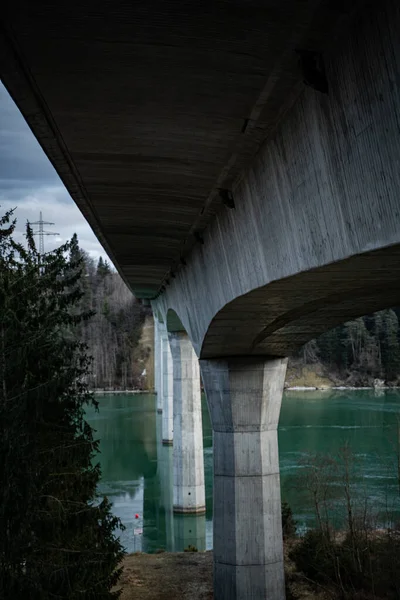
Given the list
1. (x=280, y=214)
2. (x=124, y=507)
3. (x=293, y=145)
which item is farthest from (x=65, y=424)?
(x=124, y=507)

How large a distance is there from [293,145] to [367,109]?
1.82 metres

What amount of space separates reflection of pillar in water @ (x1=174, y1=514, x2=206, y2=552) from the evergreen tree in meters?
10.8

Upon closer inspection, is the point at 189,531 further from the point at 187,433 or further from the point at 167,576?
the point at 167,576

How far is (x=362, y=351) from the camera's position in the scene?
355ft

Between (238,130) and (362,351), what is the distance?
10419cm

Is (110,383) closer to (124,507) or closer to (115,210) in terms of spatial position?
(124,507)

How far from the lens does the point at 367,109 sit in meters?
5.15

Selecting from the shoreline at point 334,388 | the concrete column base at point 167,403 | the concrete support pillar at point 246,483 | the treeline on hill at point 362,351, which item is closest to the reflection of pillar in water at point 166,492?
the concrete column base at point 167,403

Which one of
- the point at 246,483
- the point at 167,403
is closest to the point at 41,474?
the point at 246,483

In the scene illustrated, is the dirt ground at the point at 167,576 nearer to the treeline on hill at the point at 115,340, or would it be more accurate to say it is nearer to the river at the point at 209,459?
the river at the point at 209,459

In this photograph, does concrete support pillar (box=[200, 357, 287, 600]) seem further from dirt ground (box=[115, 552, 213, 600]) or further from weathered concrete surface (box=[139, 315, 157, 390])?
weathered concrete surface (box=[139, 315, 157, 390])

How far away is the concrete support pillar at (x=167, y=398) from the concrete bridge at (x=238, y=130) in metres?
37.6

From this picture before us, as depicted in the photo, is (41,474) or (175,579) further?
(175,579)

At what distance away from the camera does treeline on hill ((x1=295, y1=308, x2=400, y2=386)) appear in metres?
105
